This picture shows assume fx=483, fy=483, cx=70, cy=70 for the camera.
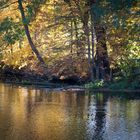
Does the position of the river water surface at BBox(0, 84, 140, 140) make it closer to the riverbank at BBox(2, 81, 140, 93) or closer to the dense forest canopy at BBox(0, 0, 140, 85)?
the riverbank at BBox(2, 81, 140, 93)

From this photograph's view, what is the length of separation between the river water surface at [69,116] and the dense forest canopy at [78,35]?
202 inches

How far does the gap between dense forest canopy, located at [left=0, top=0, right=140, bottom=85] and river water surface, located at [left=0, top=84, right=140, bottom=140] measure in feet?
A: 16.9

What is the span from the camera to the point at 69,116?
19.5m

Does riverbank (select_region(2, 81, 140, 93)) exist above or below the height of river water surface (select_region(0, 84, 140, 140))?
above

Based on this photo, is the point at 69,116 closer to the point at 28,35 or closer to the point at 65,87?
the point at 65,87

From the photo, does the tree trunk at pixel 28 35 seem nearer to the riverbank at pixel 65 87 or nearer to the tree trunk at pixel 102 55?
the riverbank at pixel 65 87

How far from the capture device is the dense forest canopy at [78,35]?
31.4 meters

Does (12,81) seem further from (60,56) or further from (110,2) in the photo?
(110,2)

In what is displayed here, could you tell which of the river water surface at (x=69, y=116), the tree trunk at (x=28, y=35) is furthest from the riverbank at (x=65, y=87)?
the tree trunk at (x=28, y=35)

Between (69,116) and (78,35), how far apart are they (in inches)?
612

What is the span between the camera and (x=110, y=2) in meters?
26.8

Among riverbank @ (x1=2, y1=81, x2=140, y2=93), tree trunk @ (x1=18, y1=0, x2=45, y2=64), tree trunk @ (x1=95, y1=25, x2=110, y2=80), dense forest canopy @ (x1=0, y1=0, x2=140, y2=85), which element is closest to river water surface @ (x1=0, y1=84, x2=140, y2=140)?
riverbank @ (x1=2, y1=81, x2=140, y2=93)

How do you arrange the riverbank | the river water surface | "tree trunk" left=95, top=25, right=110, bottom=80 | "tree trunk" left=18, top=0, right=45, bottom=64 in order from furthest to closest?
"tree trunk" left=18, top=0, right=45, bottom=64
"tree trunk" left=95, top=25, right=110, bottom=80
the riverbank
the river water surface

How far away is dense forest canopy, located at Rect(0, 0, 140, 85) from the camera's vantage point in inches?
1235
